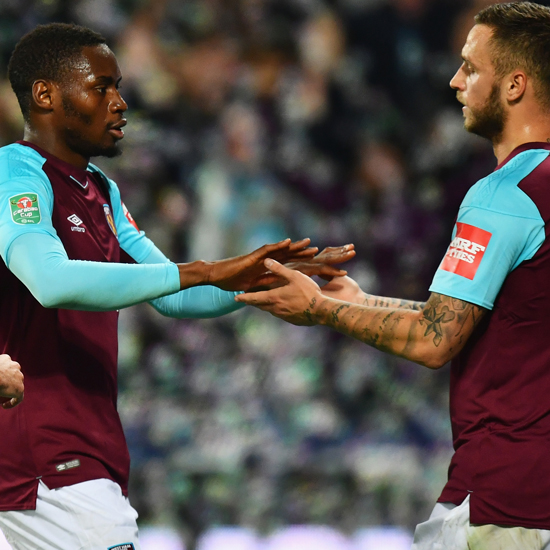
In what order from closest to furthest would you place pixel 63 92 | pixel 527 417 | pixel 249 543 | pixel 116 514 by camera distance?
pixel 527 417
pixel 116 514
pixel 63 92
pixel 249 543

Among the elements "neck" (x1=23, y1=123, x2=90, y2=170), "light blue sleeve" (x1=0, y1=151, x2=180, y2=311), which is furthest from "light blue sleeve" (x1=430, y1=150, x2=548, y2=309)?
"neck" (x1=23, y1=123, x2=90, y2=170)

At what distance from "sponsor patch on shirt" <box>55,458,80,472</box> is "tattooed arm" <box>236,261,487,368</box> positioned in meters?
0.69

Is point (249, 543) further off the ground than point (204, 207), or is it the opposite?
point (204, 207)

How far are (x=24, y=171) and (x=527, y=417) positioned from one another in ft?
4.97

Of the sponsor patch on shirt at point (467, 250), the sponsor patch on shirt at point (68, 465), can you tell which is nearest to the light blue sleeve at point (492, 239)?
the sponsor patch on shirt at point (467, 250)

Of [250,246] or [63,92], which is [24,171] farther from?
[250,246]

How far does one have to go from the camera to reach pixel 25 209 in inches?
84.2

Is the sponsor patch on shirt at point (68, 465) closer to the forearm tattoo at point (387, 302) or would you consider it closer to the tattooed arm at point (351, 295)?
the tattooed arm at point (351, 295)

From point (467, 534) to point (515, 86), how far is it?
1227 millimetres

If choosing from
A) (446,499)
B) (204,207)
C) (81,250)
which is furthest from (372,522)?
(81,250)

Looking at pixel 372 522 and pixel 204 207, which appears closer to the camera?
pixel 372 522

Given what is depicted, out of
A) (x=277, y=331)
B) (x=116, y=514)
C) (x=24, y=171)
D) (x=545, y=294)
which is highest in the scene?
(x=24, y=171)

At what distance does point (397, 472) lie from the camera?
16.4 ft

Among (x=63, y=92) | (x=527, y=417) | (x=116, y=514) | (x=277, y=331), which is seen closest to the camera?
(x=527, y=417)
